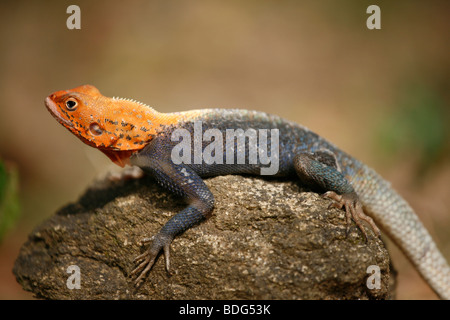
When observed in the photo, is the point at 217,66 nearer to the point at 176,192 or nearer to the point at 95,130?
the point at 95,130

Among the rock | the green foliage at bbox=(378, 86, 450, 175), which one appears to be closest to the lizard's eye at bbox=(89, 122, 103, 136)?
the rock

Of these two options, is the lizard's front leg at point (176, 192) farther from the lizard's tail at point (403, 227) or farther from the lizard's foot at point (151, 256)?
the lizard's tail at point (403, 227)

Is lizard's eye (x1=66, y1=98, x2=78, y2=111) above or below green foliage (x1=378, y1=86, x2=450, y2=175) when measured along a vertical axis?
above

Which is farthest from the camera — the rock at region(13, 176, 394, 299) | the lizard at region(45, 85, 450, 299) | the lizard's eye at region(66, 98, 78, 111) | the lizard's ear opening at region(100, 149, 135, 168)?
the lizard's ear opening at region(100, 149, 135, 168)

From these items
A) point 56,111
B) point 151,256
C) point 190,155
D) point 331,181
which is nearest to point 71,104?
point 56,111

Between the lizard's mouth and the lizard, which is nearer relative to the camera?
the lizard

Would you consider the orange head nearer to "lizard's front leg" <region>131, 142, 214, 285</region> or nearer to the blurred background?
"lizard's front leg" <region>131, 142, 214, 285</region>

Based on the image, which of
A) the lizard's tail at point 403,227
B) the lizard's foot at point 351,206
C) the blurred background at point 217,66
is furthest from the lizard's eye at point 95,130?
the blurred background at point 217,66
